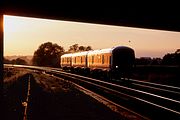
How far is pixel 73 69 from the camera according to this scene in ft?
189

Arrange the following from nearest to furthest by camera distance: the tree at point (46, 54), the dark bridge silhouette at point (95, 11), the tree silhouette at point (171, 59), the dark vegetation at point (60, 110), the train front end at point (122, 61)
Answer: the dark bridge silhouette at point (95, 11), the dark vegetation at point (60, 110), the train front end at point (122, 61), the tree silhouette at point (171, 59), the tree at point (46, 54)

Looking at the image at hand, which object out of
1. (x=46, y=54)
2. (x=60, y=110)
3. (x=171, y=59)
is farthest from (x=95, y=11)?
(x=46, y=54)

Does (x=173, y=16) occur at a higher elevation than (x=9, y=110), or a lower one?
higher

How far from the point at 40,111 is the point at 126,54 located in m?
22.3

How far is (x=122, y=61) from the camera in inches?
1431

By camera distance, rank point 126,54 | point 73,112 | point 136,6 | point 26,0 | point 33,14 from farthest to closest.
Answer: point 126,54 → point 73,112 → point 33,14 → point 136,6 → point 26,0

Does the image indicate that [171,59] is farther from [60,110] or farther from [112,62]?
[60,110]

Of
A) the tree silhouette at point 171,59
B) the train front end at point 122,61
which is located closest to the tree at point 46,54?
the tree silhouette at point 171,59

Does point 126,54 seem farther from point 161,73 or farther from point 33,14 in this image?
point 33,14

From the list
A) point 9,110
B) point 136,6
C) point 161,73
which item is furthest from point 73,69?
point 136,6

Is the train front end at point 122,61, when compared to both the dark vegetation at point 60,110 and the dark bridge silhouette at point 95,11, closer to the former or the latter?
the dark vegetation at point 60,110

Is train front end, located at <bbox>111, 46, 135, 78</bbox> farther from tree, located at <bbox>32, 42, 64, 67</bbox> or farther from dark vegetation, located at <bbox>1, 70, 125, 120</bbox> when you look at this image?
tree, located at <bbox>32, 42, 64, 67</bbox>

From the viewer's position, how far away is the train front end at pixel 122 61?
35.1 metres

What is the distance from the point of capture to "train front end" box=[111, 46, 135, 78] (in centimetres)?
3506
